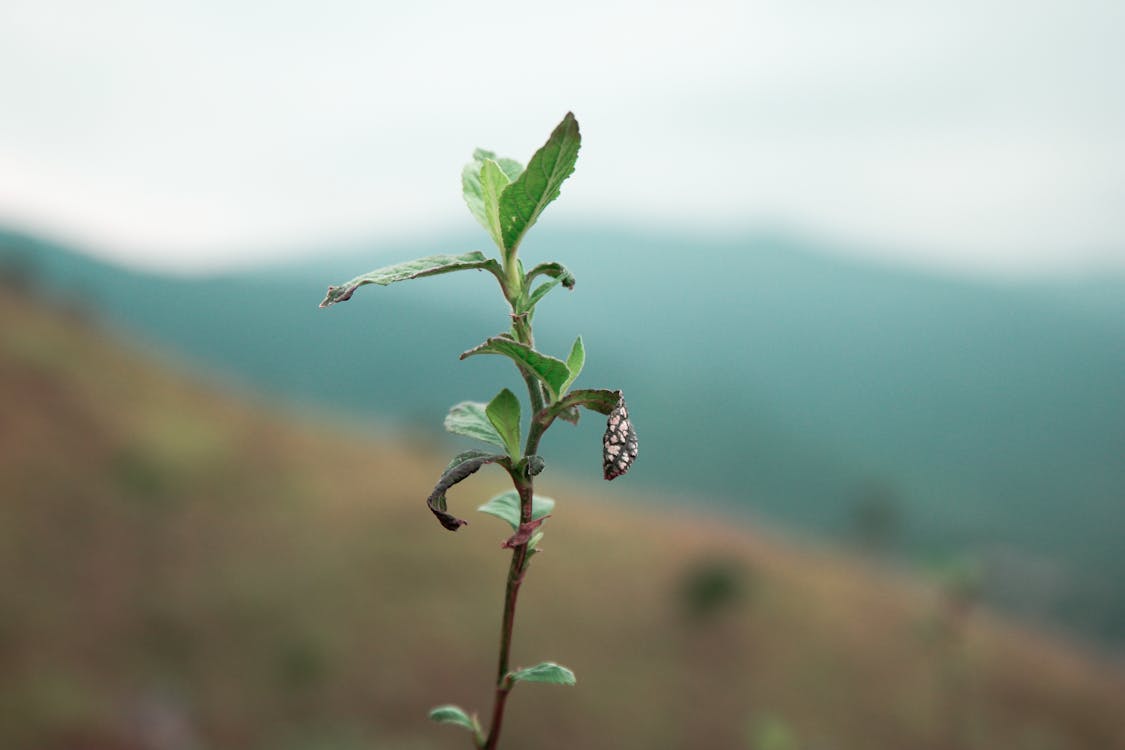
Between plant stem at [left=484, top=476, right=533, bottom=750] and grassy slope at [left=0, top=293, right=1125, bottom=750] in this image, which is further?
grassy slope at [left=0, top=293, right=1125, bottom=750]

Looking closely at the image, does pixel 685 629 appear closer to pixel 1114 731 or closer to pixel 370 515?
pixel 370 515

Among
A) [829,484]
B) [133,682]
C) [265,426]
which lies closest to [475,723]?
[133,682]

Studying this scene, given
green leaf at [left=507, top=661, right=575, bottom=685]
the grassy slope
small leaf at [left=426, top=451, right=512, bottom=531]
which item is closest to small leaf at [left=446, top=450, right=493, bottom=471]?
small leaf at [left=426, top=451, right=512, bottom=531]

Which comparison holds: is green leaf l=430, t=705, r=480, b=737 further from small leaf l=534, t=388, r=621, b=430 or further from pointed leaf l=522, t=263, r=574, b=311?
pointed leaf l=522, t=263, r=574, b=311

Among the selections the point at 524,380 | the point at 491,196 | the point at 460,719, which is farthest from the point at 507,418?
the point at 460,719

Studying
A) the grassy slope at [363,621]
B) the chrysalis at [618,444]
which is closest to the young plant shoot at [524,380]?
the chrysalis at [618,444]

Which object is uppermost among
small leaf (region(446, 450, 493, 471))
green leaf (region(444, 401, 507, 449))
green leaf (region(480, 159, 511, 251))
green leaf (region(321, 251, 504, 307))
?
green leaf (region(480, 159, 511, 251))

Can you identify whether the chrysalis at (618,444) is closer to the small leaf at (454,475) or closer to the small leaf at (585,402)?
the small leaf at (585,402)
